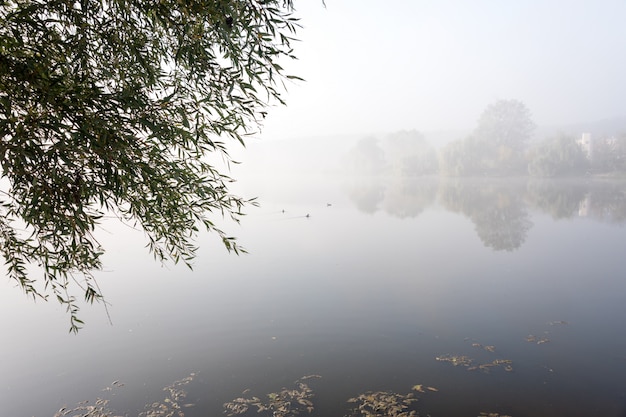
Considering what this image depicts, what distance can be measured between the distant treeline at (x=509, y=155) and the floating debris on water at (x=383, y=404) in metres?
79.6

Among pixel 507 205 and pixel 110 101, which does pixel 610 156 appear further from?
pixel 110 101

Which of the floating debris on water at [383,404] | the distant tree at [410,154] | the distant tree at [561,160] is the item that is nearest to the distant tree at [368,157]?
the distant tree at [410,154]

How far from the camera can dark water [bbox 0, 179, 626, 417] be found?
9586 millimetres

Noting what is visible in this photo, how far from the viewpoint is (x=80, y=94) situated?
4.08 metres

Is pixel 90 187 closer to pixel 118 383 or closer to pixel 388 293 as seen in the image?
pixel 118 383

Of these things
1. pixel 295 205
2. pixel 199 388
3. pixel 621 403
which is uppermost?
pixel 295 205

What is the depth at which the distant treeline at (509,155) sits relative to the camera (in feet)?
251

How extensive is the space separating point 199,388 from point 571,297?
13.6 m

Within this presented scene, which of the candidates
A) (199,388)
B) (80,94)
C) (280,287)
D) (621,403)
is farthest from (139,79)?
(280,287)

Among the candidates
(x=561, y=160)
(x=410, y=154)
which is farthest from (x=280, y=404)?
(x=410, y=154)

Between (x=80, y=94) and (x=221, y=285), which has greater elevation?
(x=80, y=94)

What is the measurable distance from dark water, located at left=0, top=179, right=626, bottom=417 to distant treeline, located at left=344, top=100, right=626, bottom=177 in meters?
57.4

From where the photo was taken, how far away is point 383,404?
886 centimetres

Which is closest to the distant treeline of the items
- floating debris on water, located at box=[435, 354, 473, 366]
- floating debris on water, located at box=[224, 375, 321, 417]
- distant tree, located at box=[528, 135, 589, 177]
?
distant tree, located at box=[528, 135, 589, 177]
